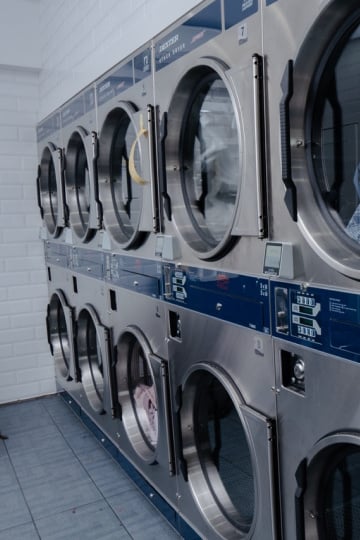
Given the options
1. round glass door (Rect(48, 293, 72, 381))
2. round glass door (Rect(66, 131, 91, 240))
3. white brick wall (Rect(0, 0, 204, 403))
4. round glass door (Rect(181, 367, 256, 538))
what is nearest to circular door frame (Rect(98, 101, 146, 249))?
round glass door (Rect(66, 131, 91, 240))

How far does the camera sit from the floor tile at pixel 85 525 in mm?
2781

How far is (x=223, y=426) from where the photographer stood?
2.26m

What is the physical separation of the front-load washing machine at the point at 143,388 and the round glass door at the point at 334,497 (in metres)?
0.95

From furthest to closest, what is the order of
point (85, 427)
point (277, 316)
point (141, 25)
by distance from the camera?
point (85, 427)
point (141, 25)
point (277, 316)

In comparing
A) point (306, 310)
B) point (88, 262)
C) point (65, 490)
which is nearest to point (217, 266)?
point (306, 310)

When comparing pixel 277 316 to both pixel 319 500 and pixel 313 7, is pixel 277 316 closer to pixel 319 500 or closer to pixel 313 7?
pixel 319 500

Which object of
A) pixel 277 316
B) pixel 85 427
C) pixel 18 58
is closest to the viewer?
pixel 277 316

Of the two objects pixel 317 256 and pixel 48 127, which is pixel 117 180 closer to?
pixel 48 127

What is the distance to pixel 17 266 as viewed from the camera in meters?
4.75

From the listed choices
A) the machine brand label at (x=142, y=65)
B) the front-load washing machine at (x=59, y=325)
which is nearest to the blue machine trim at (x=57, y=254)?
the front-load washing machine at (x=59, y=325)

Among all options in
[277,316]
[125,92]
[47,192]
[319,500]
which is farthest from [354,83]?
[47,192]

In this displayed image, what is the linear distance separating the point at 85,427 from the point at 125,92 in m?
2.49

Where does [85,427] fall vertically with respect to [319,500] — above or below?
below

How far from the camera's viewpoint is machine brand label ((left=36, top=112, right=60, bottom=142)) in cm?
413
